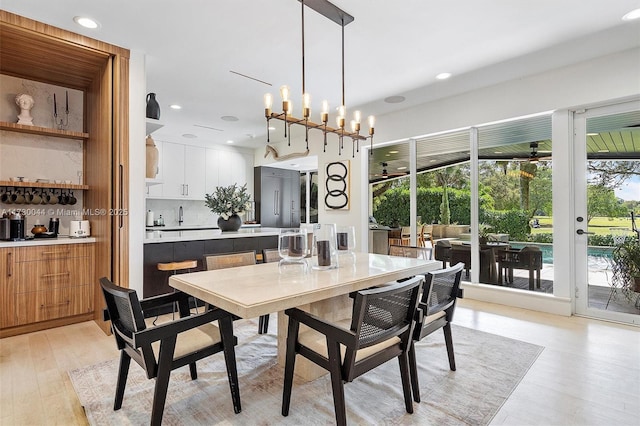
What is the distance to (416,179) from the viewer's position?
4957 millimetres

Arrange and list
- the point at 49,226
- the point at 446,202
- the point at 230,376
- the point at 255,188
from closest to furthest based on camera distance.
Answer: the point at 230,376
the point at 49,226
the point at 446,202
the point at 255,188

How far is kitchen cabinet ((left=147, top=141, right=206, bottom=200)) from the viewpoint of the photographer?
254 inches

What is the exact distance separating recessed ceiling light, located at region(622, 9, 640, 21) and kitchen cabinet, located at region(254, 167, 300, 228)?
20.7 ft

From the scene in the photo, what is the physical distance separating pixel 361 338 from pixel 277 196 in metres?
6.57

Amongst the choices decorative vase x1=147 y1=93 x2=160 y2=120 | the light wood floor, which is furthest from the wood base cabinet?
decorative vase x1=147 y1=93 x2=160 y2=120

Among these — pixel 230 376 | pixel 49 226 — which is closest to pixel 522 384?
pixel 230 376

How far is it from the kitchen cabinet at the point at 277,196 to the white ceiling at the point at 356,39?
348 centimetres

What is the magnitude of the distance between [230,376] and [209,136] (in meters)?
5.62

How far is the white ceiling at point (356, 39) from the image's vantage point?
2.52 m

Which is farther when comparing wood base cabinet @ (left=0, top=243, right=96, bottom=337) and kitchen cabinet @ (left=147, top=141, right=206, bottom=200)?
kitchen cabinet @ (left=147, top=141, right=206, bottom=200)

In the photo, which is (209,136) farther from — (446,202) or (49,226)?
(446,202)

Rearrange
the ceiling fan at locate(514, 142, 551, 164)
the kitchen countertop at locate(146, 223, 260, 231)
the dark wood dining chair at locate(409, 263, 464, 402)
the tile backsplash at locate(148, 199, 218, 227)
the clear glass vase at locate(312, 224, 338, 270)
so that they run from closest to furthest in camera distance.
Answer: the dark wood dining chair at locate(409, 263, 464, 402) < the clear glass vase at locate(312, 224, 338, 270) < the ceiling fan at locate(514, 142, 551, 164) < the kitchen countertop at locate(146, 223, 260, 231) < the tile backsplash at locate(148, 199, 218, 227)

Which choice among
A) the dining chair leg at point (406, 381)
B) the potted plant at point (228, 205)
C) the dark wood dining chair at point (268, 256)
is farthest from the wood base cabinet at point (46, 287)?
the dining chair leg at point (406, 381)

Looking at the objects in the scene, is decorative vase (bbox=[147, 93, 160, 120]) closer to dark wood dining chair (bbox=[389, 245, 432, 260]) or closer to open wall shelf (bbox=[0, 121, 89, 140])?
open wall shelf (bbox=[0, 121, 89, 140])
